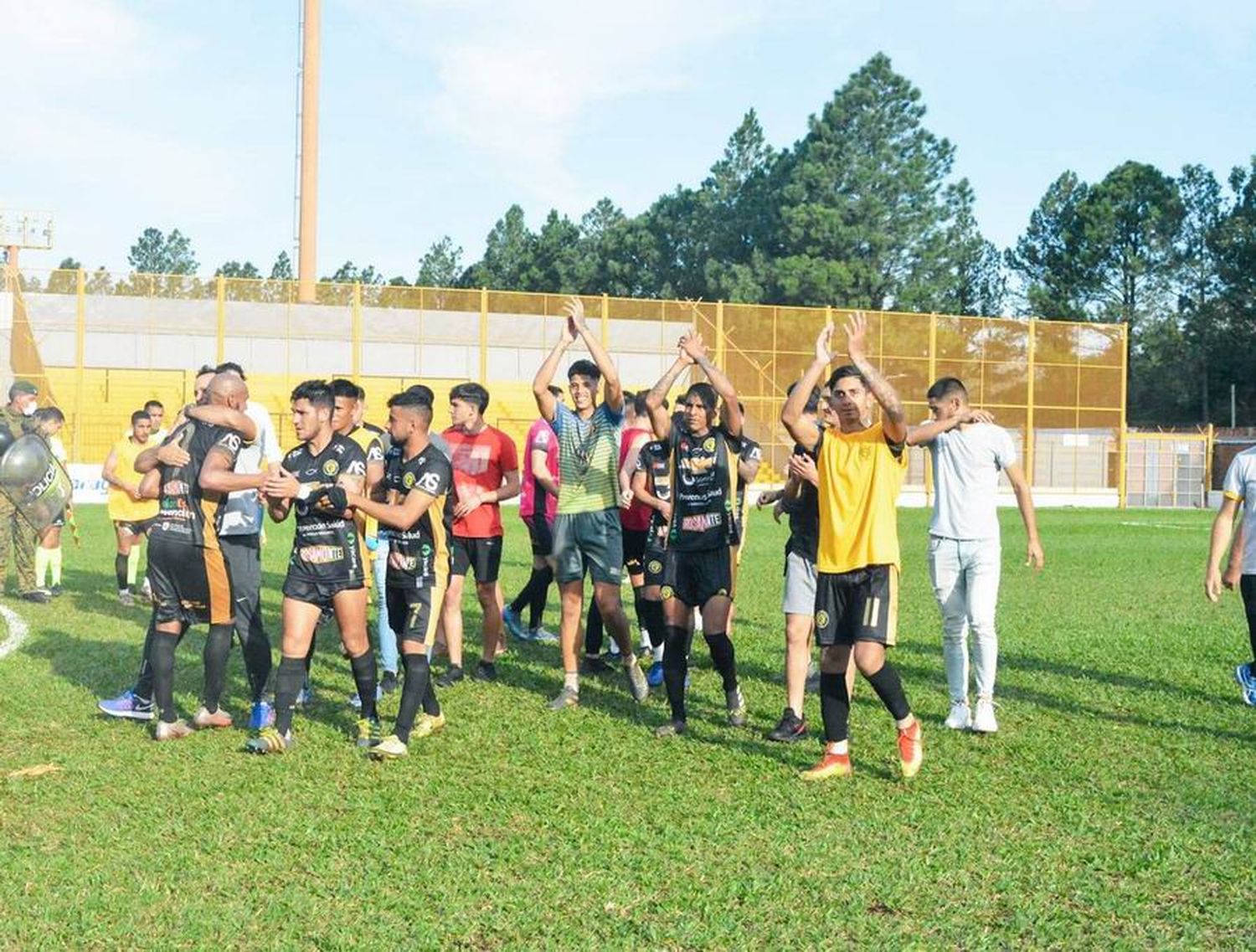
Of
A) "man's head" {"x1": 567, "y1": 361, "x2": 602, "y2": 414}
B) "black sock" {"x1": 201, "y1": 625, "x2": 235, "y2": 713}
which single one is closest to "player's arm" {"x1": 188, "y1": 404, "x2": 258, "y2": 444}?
"black sock" {"x1": 201, "y1": 625, "x2": 235, "y2": 713}

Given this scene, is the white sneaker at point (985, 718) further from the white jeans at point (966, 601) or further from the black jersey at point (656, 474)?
the black jersey at point (656, 474)

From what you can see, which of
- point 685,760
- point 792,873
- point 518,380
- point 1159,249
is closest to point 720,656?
point 685,760

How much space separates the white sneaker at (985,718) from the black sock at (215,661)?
434cm

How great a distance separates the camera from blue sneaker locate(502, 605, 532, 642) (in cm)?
1128

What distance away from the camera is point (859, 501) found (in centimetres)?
654

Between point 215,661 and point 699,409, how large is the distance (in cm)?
317

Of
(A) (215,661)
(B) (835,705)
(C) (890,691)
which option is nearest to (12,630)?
(A) (215,661)

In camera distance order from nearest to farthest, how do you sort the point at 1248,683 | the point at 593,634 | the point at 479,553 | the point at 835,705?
the point at 835,705 < the point at 1248,683 < the point at 479,553 < the point at 593,634

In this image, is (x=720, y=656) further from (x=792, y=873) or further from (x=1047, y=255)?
(x=1047, y=255)

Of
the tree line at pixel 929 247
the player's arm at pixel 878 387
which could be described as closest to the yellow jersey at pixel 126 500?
the player's arm at pixel 878 387

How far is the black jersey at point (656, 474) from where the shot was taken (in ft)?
28.1

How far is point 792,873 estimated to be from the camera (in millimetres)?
5047

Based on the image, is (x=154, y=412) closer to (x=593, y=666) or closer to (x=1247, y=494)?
(x=593, y=666)

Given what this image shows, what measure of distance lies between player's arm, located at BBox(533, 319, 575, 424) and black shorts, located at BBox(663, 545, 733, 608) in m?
1.36
